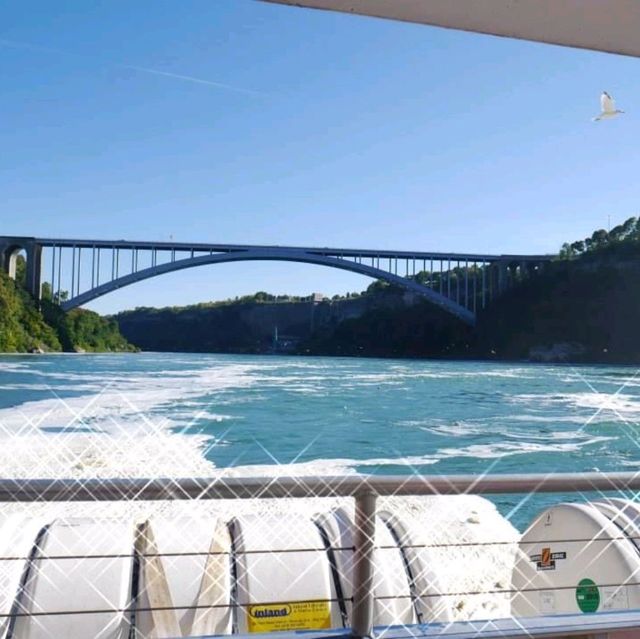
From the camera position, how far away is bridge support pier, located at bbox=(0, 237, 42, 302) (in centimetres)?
2061

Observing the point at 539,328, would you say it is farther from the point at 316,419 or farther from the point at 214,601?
the point at 214,601

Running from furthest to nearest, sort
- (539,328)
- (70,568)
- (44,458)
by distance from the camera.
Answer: (539,328), (44,458), (70,568)

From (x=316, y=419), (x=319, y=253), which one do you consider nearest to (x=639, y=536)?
(x=316, y=419)

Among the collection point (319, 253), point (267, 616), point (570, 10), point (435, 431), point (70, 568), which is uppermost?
point (319, 253)

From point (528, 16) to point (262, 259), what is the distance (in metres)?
19.9

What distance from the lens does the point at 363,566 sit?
1.00 m

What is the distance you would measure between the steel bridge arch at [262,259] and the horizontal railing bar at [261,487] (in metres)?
18.0

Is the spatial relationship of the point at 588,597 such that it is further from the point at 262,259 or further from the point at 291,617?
the point at 262,259

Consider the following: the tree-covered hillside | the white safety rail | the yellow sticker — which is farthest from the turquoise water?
the yellow sticker

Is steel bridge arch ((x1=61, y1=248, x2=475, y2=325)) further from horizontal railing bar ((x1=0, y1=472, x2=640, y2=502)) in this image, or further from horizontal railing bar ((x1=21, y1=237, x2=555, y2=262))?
horizontal railing bar ((x1=0, y1=472, x2=640, y2=502))

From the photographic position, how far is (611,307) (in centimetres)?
3219

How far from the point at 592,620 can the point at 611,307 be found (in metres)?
33.3

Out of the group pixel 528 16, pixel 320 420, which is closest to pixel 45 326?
pixel 320 420

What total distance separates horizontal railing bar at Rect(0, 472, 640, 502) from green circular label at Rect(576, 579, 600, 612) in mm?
841
